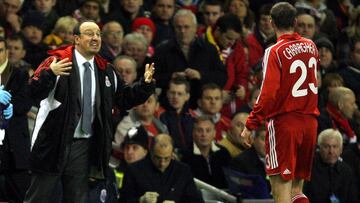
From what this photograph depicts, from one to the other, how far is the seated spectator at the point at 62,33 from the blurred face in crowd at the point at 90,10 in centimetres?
94

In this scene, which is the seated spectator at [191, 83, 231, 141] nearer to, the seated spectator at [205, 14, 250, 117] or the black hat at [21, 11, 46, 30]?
the seated spectator at [205, 14, 250, 117]

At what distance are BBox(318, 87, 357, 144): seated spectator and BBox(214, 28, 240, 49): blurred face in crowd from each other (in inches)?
62.9

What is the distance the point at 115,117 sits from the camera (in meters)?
13.9

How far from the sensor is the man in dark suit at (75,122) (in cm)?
1041

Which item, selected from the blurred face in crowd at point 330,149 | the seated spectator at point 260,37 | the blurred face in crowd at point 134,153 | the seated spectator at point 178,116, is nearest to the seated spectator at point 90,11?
the seated spectator at point 178,116

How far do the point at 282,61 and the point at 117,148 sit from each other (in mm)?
3763

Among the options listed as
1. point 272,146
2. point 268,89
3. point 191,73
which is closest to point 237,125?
point 191,73

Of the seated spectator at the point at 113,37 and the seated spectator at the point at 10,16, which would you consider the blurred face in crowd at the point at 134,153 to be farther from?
the seated spectator at the point at 10,16

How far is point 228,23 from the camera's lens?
15.9m

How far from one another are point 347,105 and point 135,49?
2.95m

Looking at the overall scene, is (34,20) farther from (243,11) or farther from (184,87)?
(243,11)

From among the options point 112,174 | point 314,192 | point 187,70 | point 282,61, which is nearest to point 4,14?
point 187,70

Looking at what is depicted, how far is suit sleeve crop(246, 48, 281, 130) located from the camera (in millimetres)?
10438

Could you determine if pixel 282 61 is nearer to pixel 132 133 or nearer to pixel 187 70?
pixel 132 133
